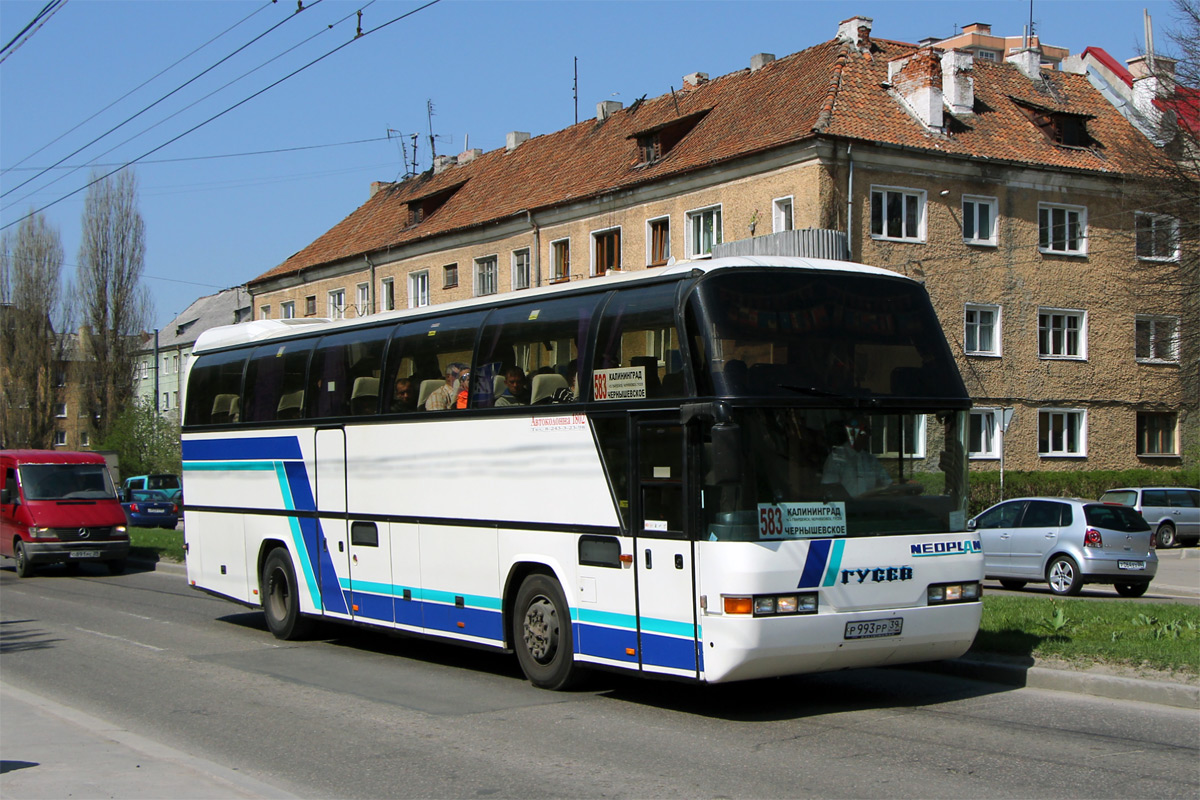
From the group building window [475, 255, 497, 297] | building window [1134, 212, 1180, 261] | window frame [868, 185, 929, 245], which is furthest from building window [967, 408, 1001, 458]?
building window [475, 255, 497, 297]

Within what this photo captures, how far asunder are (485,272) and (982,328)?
1790 centimetres

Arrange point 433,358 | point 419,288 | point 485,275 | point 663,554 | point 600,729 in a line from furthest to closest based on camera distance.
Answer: point 419,288 < point 485,275 < point 433,358 < point 663,554 < point 600,729

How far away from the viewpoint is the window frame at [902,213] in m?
33.7

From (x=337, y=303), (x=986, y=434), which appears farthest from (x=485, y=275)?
(x=986, y=434)

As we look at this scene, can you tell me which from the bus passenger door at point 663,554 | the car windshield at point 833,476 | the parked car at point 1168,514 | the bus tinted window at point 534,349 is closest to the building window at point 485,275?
the parked car at point 1168,514

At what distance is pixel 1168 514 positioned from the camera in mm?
32750

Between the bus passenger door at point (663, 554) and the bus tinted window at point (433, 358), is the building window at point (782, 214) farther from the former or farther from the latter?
the bus passenger door at point (663, 554)

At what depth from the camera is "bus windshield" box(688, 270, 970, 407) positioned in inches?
355

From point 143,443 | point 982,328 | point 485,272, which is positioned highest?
point 485,272

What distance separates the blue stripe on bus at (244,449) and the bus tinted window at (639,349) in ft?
17.7

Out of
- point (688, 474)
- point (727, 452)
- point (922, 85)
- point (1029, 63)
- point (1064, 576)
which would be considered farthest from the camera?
point (1029, 63)

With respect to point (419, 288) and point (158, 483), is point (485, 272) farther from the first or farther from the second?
point (158, 483)

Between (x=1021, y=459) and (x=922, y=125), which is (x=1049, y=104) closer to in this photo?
(x=922, y=125)

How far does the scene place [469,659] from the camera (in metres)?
12.8
